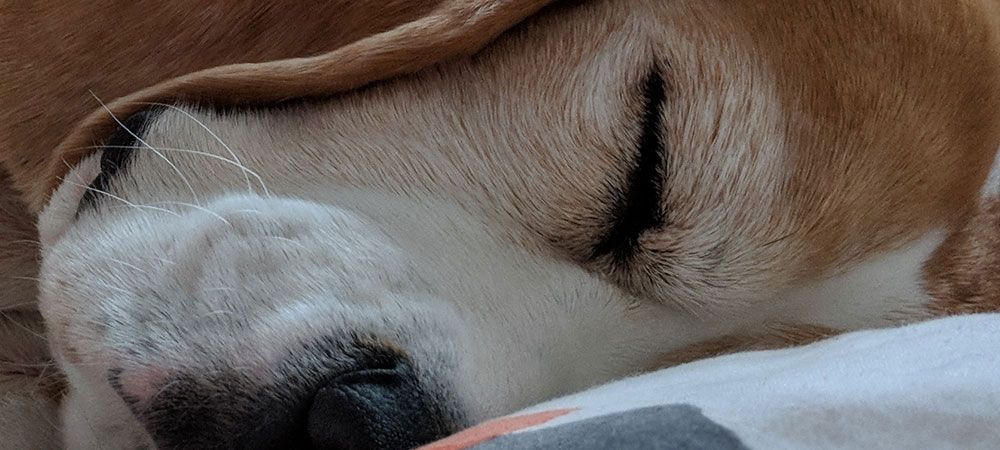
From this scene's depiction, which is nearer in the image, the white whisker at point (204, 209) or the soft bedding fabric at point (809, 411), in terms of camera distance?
the soft bedding fabric at point (809, 411)

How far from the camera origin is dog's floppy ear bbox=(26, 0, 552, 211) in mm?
1018

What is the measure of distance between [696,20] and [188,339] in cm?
63

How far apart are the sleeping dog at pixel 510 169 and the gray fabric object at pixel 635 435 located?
0.29 m

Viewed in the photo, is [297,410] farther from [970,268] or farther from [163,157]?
[970,268]

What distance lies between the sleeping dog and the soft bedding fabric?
248 millimetres

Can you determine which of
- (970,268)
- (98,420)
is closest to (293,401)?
(98,420)

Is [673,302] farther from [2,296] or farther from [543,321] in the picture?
[2,296]

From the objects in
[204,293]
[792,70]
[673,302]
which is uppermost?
[792,70]

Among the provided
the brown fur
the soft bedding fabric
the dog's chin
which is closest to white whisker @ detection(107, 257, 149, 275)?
the dog's chin

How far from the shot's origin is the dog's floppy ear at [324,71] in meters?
1.02

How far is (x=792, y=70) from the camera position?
105 centimetres

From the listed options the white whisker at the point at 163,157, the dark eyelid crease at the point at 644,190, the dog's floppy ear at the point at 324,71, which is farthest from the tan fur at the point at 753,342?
the white whisker at the point at 163,157

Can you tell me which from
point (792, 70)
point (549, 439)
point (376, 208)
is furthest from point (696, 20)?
point (549, 439)

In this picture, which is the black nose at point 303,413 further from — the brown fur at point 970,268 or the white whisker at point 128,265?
the brown fur at point 970,268
